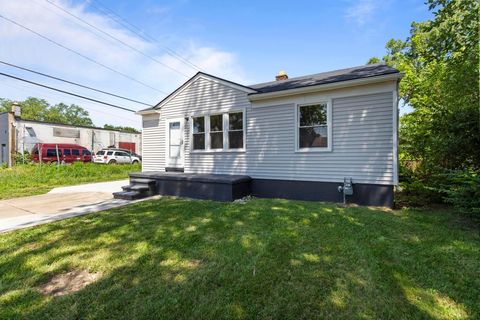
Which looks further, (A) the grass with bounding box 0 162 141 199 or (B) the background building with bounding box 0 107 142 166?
(B) the background building with bounding box 0 107 142 166

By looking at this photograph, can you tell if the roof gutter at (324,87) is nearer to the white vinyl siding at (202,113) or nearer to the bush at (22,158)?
the white vinyl siding at (202,113)

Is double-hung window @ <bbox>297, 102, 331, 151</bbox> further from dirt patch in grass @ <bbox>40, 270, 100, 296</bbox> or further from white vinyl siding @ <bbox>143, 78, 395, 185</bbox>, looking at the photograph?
dirt patch in grass @ <bbox>40, 270, 100, 296</bbox>

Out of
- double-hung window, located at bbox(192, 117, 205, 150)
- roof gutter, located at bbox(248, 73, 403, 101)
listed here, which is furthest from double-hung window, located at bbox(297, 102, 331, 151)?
double-hung window, located at bbox(192, 117, 205, 150)

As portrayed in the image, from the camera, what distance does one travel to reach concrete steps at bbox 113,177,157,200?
762 cm

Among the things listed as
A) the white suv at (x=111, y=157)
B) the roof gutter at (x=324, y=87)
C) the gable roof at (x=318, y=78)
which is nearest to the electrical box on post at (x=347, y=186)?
the roof gutter at (x=324, y=87)

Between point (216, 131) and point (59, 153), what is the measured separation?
1834 centimetres

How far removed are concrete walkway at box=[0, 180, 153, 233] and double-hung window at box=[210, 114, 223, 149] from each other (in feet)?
10.9

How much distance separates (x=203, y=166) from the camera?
28.7ft

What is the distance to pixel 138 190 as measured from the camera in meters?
7.94

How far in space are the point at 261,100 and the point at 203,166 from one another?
120 inches

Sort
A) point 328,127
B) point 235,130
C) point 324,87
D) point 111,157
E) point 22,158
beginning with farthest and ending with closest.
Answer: point 111,157 → point 22,158 → point 235,130 → point 328,127 → point 324,87

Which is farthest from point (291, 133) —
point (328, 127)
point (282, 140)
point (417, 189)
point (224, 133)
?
point (417, 189)

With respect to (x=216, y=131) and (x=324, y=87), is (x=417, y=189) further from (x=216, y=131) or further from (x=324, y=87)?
(x=216, y=131)

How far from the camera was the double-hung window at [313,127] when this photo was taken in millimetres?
6789
